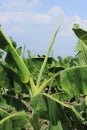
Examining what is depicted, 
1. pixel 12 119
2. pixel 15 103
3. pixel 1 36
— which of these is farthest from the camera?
pixel 15 103

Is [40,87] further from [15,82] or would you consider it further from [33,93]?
[15,82]

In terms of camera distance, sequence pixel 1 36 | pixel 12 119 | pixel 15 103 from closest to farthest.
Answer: pixel 12 119 < pixel 1 36 < pixel 15 103

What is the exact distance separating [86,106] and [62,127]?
434 mm

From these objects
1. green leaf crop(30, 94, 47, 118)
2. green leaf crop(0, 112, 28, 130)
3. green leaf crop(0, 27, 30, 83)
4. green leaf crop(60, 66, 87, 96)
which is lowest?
green leaf crop(0, 112, 28, 130)

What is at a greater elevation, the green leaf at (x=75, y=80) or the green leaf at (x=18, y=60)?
the green leaf at (x=18, y=60)

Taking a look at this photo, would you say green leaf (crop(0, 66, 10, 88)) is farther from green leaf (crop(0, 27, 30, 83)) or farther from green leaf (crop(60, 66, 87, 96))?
green leaf (crop(60, 66, 87, 96))

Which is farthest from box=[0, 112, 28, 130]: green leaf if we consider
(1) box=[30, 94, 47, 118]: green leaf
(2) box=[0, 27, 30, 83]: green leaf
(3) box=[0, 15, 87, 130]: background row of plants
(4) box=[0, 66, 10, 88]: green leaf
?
(4) box=[0, 66, 10, 88]: green leaf

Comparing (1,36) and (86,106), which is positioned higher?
(1,36)

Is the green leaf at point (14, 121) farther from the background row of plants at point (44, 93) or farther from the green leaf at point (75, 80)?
the green leaf at point (75, 80)

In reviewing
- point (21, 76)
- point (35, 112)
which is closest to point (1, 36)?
point (21, 76)

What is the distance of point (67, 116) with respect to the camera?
4324 millimetres

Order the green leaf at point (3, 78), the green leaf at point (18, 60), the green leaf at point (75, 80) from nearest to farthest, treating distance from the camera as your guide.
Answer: the green leaf at point (75, 80) < the green leaf at point (18, 60) < the green leaf at point (3, 78)

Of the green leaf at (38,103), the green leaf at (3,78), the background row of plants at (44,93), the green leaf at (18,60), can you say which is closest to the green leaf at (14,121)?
the background row of plants at (44,93)

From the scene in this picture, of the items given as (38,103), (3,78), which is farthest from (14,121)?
(3,78)
